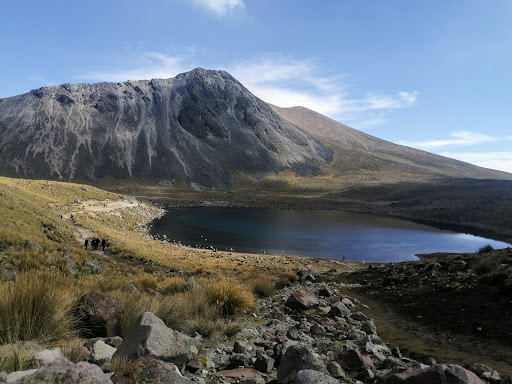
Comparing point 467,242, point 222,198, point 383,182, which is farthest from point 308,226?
point 383,182

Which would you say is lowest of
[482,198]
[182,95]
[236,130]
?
[482,198]

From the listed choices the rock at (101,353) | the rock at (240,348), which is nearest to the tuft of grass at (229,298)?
the rock at (240,348)

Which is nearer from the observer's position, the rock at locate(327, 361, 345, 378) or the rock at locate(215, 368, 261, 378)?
the rock at locate(215, 368, 261, 378)

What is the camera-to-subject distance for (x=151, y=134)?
152 metres

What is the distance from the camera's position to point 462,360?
750 centimetres

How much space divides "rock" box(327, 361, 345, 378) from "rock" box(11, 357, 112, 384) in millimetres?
3623

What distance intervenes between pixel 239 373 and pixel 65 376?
2.75m

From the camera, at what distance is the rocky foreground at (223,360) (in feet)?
10.7

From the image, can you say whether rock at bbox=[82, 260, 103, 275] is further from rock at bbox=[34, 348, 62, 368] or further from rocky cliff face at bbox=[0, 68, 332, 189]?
rocky cliff face at bbox=[0, 68, 332, 189]

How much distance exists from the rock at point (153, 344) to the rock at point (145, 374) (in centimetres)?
73

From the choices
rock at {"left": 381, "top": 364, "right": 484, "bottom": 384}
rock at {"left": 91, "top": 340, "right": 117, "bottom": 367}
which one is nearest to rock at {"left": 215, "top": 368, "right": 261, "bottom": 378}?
rock at {"left": 91, "top": 340, "right": 117, "bottom": 367}

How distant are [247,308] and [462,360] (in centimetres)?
541

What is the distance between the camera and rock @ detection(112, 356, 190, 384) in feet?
10.5

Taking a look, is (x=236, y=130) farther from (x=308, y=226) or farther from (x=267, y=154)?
(x=308, y=226)
